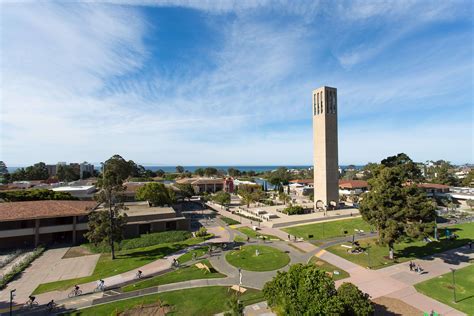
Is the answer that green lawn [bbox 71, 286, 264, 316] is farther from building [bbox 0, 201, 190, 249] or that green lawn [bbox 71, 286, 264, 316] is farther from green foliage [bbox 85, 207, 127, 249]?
building [bbox 0, 201, 190, 249]

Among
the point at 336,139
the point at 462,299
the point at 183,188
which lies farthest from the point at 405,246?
the point at 183,188

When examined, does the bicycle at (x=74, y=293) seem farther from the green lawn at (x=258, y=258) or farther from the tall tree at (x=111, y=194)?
the green lawn at (x=258, y=258)

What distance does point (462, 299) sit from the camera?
80.6ft

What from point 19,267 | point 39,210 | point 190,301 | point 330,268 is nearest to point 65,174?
point 39,210

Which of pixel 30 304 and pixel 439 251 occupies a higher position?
pixel 439 251

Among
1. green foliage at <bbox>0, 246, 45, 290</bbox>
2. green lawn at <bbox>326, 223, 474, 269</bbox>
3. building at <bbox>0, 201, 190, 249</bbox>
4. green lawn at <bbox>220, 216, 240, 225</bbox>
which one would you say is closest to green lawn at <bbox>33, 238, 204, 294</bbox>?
green foliage at <bbox>0, 246, 45, 290</bbox>

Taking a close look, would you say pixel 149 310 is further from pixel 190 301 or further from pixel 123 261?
pixel 123 261

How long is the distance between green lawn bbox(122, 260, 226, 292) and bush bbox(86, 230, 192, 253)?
13.9 metres

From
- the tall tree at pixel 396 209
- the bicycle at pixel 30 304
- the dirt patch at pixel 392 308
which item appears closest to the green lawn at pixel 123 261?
the bicycle at pixel 30 304

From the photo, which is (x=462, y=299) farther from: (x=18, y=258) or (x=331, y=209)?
(x=18, y=258)

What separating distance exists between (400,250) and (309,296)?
98.4ft

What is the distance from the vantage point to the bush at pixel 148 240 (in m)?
41.7

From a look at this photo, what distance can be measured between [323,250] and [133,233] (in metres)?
35.2

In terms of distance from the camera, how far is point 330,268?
32.1 metres
